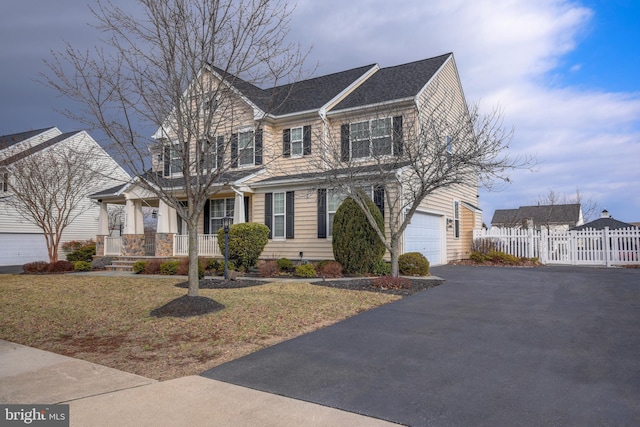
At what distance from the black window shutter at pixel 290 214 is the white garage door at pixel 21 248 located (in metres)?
20.0

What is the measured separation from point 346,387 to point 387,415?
74 centimetres

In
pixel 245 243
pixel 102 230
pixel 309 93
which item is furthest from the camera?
pixel 102 230

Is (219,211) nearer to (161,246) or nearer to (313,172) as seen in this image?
(161,246)

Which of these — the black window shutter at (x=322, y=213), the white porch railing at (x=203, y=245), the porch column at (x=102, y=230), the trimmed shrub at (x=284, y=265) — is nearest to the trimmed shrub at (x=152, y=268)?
the white porch railing at (x=203, y=245)

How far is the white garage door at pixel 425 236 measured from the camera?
15.1 m

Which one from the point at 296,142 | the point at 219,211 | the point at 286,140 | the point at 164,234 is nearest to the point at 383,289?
the point at 296,142

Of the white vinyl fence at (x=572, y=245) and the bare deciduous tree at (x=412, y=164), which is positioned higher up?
the bare deciduous tree at (x=412, y=164)

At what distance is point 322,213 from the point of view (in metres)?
15.5

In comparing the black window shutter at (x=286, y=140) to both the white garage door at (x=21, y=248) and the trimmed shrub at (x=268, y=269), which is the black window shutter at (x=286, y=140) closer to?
the trimmed shrub at (x=268, y=269)

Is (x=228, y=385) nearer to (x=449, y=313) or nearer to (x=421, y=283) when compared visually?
(x=449, y=313)

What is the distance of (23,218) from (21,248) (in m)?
1.91

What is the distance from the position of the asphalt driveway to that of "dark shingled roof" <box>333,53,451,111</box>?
9.42 m

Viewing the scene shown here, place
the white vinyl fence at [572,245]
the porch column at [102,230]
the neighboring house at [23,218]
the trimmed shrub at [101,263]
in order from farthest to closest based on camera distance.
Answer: the neighboring house at [23,218]
the porch column at [102,230]
the trimmed shrub at [101,263]
the white vinyl fence at [572,245]
